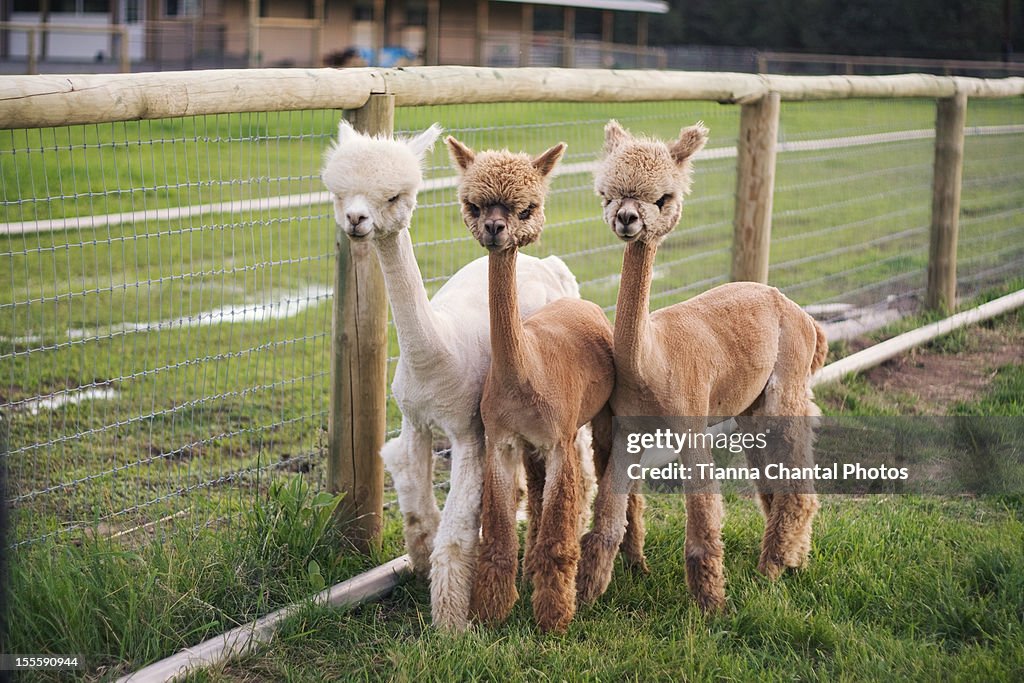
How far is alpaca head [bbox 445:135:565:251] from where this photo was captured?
3.19 m

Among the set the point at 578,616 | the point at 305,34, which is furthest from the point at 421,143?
the point at 305,34

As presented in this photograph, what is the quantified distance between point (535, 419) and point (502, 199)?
727mm

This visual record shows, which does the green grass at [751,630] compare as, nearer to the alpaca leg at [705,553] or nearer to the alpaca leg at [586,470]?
the alpaca leg at [705,553]

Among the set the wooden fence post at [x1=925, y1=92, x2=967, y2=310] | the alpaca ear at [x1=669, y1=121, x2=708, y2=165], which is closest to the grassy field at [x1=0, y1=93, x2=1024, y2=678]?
the wooden fence post at [x1=925, y1=92, x2=967, y2=310]

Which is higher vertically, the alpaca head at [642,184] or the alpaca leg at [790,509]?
the alpaca head at [642,184]

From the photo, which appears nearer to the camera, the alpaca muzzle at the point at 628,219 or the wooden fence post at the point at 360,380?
the alpaca muzzle at the point at 628,219

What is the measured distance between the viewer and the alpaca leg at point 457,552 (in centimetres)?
361

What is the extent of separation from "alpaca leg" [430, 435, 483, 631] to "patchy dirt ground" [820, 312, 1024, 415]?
3.24 metres

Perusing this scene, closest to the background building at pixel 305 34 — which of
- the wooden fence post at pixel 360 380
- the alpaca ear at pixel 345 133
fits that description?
the wooden fence post at pixel 360 380

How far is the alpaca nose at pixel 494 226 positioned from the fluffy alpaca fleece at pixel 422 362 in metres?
0.33

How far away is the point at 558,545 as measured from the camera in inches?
139

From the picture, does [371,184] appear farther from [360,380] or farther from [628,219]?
[360,380]

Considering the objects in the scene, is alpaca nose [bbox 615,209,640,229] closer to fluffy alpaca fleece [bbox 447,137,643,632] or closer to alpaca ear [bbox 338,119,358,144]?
fluffy alpaca fleece [bbox 447,137,643,632]

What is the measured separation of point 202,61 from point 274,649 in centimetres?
2559
